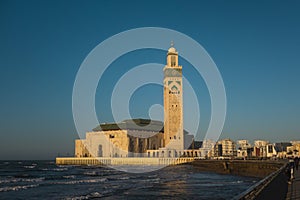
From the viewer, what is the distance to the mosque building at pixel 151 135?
138 m

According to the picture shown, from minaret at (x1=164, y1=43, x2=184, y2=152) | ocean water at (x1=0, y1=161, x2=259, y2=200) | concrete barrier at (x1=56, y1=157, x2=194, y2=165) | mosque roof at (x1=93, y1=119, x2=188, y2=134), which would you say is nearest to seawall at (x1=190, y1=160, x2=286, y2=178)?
ocean water at (x1=0, y1=161, x2=259, y2=200)

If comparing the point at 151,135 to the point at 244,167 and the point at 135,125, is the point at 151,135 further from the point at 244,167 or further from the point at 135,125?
the point at 244,167

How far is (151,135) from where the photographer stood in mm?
162625

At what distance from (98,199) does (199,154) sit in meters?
120

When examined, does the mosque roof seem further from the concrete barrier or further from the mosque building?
the concrete barrier

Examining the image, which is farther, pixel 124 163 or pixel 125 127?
pixel 125 127

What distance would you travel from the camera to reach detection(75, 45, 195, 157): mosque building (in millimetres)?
138250

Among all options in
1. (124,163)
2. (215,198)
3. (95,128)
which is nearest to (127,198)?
(215,198)

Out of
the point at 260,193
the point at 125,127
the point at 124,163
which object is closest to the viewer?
the point at 260,193

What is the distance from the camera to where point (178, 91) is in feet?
465

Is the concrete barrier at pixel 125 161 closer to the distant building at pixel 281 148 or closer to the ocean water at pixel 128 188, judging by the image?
the distant building at pixel 281 148

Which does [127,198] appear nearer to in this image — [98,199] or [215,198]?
[98,199]

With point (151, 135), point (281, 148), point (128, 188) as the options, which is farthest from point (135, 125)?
point (128, 188)

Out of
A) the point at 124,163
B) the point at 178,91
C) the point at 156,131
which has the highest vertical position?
the point at 178,91
